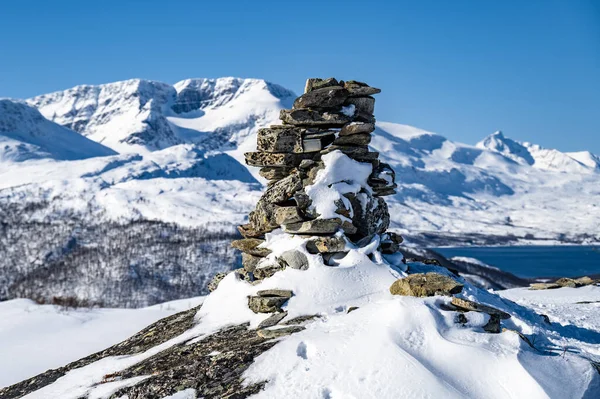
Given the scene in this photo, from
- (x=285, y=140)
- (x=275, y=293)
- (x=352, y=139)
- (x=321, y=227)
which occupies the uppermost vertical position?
(x=285, y=140)

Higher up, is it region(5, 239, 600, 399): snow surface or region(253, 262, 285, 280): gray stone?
region(253, 262, 285, 280): gray stone

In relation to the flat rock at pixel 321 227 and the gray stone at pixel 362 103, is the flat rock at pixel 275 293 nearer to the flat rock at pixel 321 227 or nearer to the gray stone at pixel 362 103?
the flat rock at pixel 321 227

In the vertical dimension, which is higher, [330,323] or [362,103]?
[362,103]

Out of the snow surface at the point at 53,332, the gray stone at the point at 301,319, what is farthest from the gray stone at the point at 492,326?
the snow surface at the point at 53,332

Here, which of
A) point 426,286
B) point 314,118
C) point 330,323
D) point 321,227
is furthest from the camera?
point 314,118

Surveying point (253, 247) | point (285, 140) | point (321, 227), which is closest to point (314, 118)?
point (285, 140)

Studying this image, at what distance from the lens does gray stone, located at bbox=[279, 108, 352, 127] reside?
17859 mm

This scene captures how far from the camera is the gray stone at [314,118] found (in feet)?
58.6

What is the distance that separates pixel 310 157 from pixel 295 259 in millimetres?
3581

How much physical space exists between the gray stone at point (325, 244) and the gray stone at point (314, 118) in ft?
12.2

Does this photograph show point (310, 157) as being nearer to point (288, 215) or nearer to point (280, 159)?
point (280, 159)

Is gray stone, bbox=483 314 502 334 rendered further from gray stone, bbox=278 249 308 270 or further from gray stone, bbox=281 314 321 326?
gray stone, bbox=278 249 308 270

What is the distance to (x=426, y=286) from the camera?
13.8 meters

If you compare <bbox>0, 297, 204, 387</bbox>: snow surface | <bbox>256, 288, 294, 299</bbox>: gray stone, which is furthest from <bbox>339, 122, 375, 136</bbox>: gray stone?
<bbox>0, 297, 204, 387</bbox>: snow surface
